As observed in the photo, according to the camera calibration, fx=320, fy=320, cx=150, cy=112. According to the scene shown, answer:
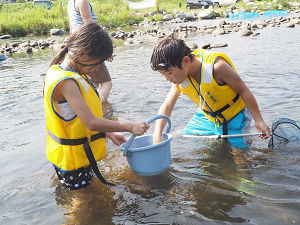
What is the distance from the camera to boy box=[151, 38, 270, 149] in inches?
118

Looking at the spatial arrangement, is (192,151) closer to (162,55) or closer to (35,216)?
(162,55)

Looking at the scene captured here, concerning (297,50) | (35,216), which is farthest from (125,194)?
(297,50)

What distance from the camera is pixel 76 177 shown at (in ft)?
9.05

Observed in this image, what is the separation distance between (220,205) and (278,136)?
52.8 inches

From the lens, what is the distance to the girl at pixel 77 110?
2480 millimetres

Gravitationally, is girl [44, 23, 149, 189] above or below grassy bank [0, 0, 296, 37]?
below

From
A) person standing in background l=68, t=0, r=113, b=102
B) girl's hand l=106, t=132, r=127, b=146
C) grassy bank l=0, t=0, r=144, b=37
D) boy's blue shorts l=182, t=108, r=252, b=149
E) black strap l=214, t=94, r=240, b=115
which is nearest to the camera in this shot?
girl's hand l=106, t=132, r=127, b=146

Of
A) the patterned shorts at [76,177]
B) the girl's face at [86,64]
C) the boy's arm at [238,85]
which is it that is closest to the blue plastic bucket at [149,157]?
the patterned shorts at [76,177]

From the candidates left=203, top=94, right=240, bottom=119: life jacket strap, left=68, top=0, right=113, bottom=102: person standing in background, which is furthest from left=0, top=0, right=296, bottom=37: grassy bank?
left=203, top=94, right=240, bottom=119: life jacket strap

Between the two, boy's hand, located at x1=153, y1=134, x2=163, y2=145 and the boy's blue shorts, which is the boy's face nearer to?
boy's hand, located at x1=153, y1=134, x2=163, y2=145

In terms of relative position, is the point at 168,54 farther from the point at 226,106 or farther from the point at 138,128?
the point at 226,106

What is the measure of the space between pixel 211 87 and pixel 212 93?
8 cm

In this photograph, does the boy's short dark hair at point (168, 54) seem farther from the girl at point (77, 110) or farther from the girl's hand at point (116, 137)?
the girl's hand at point (116, 137)

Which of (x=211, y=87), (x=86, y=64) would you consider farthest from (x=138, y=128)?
(x=211, y=87)
